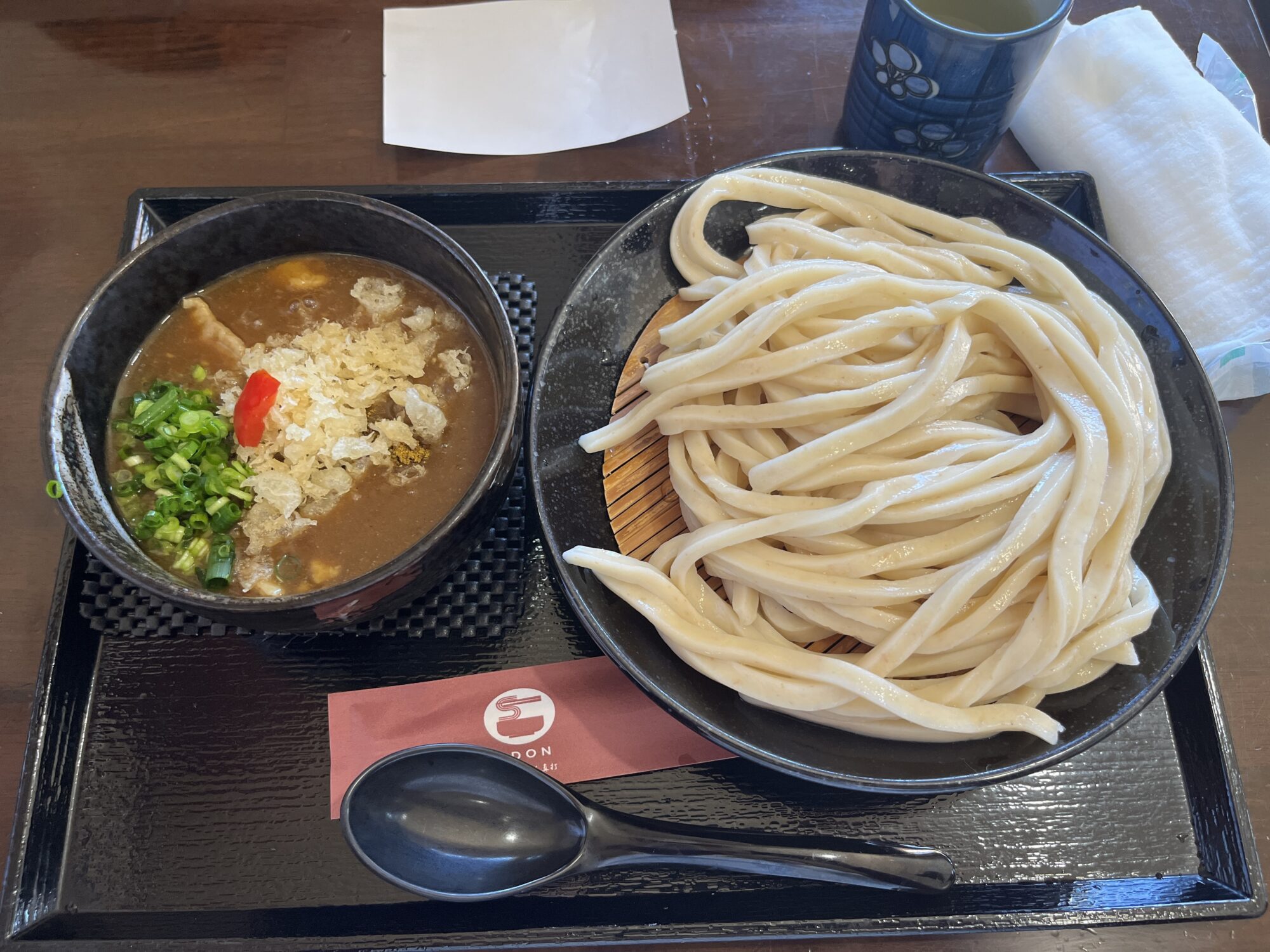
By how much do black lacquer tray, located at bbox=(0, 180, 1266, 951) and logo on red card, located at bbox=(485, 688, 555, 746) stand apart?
74 mm

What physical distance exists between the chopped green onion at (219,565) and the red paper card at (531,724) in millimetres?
313

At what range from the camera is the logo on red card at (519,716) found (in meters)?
1.44

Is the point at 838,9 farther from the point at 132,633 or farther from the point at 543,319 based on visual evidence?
the point at 132,633

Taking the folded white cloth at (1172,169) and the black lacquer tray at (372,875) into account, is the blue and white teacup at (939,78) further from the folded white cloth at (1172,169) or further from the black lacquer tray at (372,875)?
the black lacquer tray at (372,875)

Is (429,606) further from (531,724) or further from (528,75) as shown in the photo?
(528,75)

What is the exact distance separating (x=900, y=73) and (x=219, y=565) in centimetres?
174

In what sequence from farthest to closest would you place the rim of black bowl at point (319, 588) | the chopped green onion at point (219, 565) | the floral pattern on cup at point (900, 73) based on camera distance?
the floral pattern on cup at point (900, 73) < the chopped green onion at point (219, 565) < the rim of black bowl at point (319, 588)

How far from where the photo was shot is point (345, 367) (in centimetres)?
157

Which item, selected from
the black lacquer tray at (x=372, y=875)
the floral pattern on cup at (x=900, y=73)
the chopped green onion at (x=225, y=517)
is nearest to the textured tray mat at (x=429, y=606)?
the black lacquer tray at (x=372, y=875)

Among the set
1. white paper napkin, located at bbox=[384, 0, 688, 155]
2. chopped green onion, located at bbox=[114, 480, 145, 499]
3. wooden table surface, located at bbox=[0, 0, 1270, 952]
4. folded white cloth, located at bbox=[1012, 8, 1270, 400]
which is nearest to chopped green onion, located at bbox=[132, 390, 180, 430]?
chopped green onion, located at bbox=[114, 480, 145, 499]

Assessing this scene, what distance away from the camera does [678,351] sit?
156 centimetres

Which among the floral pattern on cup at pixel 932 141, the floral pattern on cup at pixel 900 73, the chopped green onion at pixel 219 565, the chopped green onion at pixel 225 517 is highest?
the floral pattern on cup at pixel 900 73

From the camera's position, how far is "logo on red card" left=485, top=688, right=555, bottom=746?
144 centimetres

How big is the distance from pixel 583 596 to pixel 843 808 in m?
0.62
